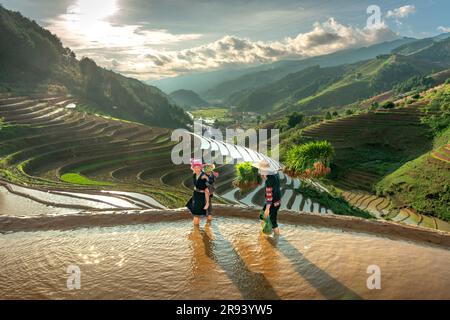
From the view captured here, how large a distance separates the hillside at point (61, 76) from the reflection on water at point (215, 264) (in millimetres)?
59110

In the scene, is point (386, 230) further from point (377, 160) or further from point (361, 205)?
point (377, 160)

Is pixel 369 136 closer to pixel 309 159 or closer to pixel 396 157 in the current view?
pixel 396 157

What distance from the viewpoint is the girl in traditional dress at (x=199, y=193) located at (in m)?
8.83

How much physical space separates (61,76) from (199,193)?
96003mm

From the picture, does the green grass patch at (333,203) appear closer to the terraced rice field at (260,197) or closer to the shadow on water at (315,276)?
the terraced rice field at (260,197)

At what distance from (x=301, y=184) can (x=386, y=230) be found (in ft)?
85.8

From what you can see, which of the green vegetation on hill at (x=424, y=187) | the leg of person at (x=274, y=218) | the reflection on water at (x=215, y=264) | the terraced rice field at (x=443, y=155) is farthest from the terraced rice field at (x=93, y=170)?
the leg of person at (x=274, y=218)

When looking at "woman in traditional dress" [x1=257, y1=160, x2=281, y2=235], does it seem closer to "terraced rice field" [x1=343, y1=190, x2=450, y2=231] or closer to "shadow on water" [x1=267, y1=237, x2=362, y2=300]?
"shadow on water" [x1=267, y1=237, x2=362, y2=300]

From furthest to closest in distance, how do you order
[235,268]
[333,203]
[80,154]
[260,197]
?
1. [80,154]
2. [333,203]
3. [260,197]
4. [235,268]

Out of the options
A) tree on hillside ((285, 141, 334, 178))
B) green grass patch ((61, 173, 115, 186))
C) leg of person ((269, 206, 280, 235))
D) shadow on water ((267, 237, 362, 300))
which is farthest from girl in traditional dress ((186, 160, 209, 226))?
tree on hillside ((285, 141, 334, 178))

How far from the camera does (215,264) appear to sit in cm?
716

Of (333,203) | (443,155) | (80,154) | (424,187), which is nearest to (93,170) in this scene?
(80,154)

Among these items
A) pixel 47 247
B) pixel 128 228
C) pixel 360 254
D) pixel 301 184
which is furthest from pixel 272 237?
pixel 301 184
